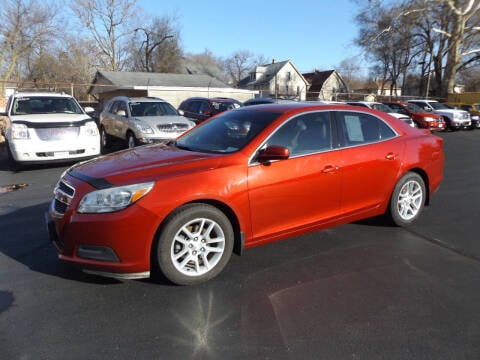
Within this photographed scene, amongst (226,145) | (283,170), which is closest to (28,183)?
(226,145)

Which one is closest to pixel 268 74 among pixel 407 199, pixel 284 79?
pixel 284 79

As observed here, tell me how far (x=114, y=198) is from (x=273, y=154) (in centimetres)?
145

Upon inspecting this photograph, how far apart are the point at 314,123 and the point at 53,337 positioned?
122 inches

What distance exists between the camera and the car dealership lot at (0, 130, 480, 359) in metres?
2.65

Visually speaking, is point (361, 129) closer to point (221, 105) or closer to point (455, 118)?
point (221, 105)

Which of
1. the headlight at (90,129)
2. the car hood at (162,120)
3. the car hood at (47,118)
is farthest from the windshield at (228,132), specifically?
the car hood at (162,120)

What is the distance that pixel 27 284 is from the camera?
350cm

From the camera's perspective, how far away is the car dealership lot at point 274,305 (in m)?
2.65

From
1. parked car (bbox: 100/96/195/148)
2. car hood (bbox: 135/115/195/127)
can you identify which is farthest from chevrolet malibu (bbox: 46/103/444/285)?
car hood (bbox: 135/115/195/127)

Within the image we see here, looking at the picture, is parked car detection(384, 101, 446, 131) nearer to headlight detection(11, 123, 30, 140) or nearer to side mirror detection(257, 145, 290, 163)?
headlight detection(11, 123, 30, 140)

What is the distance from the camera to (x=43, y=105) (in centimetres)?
955

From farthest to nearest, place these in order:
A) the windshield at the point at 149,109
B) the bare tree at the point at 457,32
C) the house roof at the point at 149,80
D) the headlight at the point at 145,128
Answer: the house roof at the point at 149,80
the bare tree at the point at 457,32
the windshield at the point at 149,109
the headlight at the point at 145,128

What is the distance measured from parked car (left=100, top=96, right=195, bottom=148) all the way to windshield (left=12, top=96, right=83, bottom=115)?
144cm

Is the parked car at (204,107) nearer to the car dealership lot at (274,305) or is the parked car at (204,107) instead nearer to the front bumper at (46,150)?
the front bumper at (46,150)
